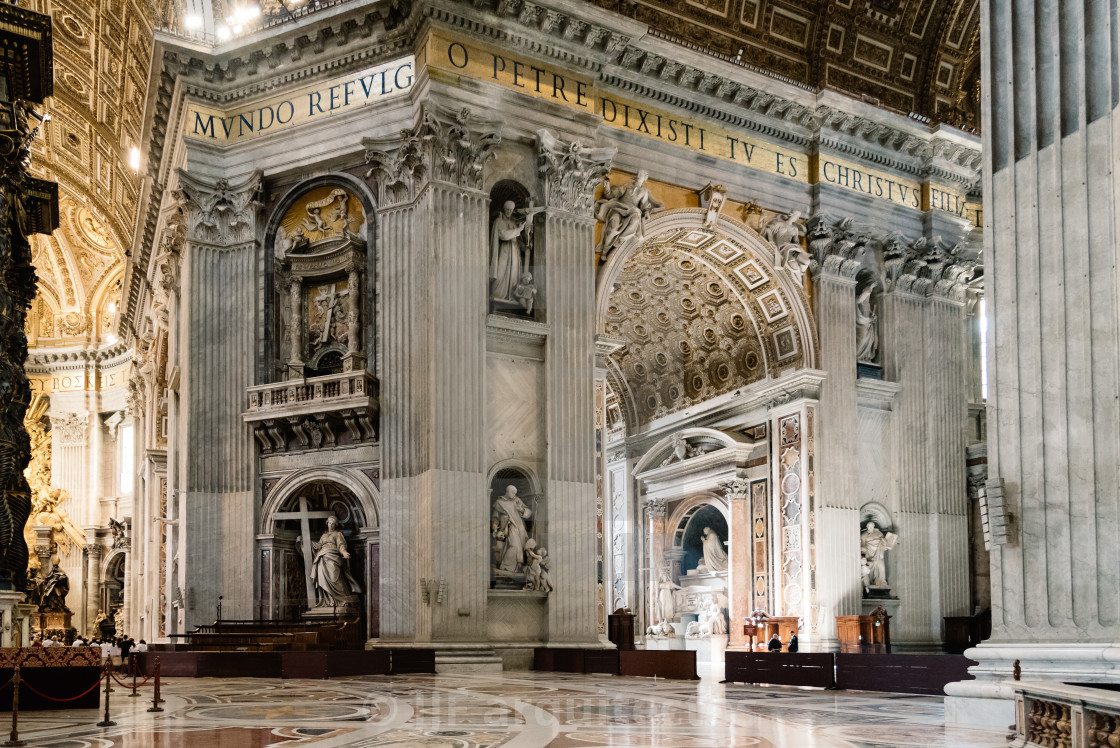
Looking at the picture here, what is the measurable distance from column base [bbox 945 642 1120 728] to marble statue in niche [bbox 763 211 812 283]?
14662 mm

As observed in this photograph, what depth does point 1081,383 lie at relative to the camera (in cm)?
880

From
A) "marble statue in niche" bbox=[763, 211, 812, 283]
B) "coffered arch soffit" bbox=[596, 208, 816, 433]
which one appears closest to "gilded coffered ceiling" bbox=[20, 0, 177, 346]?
"coffered arch soffit" bbox=[596, 208, 816, 433]

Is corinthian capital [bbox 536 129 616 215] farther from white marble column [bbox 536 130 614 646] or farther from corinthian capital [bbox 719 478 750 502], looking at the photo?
corinthian capital [bbox 719 478 750 502]

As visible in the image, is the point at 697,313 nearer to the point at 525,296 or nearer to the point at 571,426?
the point at 525,296

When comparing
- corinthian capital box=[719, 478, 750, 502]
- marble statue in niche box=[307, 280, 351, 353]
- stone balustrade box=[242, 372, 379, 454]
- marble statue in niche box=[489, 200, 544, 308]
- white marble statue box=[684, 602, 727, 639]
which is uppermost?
marble statue in niche box=[489, 200, 544, 308]

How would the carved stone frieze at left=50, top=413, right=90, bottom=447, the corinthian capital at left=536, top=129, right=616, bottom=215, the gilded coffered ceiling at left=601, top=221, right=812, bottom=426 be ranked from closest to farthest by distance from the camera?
1. the corinthian capital at left=536, top=129, right=616, bottom=215
2. the gilded coffered ceiling at left=601, top=221, right=812, bottom=426
3. the carved stone frieze at left=50, top=413, right=90, bottom=447

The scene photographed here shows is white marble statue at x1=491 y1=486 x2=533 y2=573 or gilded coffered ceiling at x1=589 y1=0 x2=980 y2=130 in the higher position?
gilded coffered ceiling at x1=589 y1=0 x2=980 y2=130

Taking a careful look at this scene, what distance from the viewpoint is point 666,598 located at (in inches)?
1072

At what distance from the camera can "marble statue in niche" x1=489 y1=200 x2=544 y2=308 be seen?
20031 mm

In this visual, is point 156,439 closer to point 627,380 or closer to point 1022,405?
point 627,380

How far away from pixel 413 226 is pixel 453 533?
503 centimetres

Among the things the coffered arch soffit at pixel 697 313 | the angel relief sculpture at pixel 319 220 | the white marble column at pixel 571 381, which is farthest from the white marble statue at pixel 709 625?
the angel relief sculpture at pixel 319 220

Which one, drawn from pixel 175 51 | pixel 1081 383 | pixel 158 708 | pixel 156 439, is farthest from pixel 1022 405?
pixel 156 439

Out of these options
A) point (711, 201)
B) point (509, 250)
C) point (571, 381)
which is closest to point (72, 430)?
point (509, 250)
